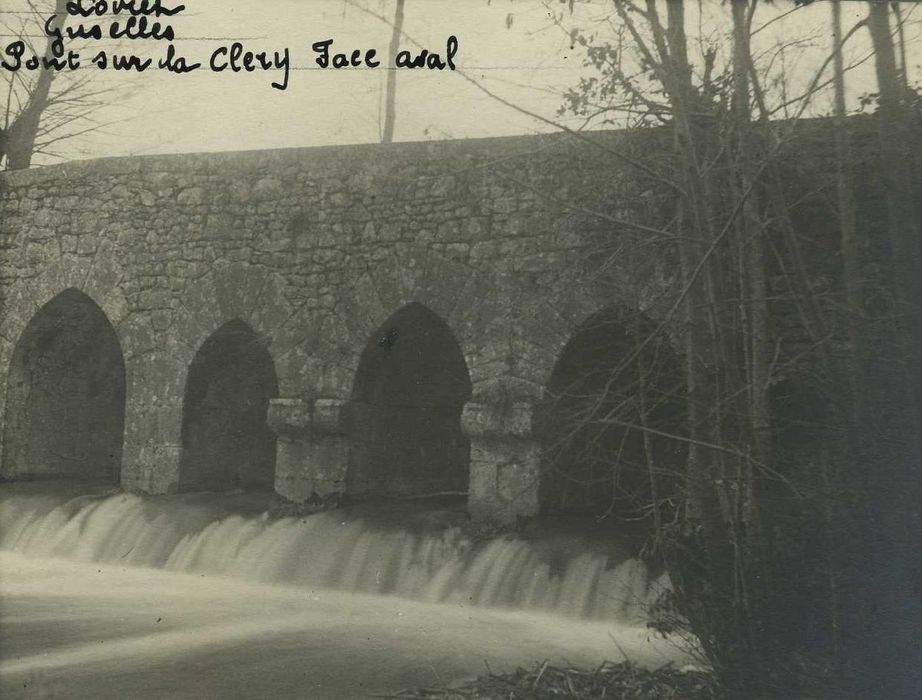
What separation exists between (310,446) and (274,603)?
1.71 meters

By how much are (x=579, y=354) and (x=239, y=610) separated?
3007 mm

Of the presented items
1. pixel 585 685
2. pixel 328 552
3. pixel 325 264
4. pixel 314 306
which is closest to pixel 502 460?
pixel 328 552

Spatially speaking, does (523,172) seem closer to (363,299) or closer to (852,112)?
(363,299)

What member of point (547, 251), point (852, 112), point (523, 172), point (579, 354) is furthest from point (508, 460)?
point (852, 112)

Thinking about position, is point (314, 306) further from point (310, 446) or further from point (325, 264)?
point (310, 446)

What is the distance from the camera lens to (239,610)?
6602 millimetres

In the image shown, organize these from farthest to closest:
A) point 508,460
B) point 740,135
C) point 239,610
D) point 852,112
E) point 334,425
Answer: point 334,425 < point 508,460 < point 239,610 < point 852,112 < point 740,135

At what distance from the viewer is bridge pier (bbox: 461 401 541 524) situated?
7.27 m

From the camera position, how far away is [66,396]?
10078 mm

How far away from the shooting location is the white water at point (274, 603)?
4.94 meters

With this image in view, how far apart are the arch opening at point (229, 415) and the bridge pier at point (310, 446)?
746mm

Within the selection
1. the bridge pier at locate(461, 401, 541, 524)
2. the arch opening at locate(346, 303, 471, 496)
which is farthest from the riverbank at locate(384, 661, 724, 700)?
the arch opening at locate(346, 303, 471, 496)

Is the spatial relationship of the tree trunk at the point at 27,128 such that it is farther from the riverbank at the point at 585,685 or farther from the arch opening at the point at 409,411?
the riverbank at the point at 585,685

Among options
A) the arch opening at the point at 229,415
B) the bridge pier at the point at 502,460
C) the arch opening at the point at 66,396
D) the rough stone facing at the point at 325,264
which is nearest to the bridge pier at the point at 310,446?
the rough stone facing at the point at 325,264
